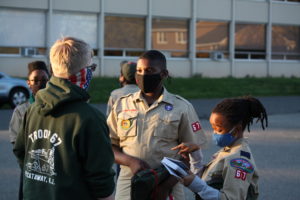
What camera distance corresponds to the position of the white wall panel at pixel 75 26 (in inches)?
1130

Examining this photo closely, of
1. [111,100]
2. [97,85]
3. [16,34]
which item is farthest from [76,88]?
[16,34]

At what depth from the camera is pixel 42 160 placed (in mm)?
3066

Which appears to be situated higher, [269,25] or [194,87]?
[269,25]

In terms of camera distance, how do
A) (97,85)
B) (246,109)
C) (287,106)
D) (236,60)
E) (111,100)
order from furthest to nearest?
(236,60), (97,85), (287,106), (111,100), (246,109)

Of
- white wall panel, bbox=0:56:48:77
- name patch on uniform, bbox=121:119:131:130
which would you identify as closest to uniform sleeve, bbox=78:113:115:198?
name patch on uniform, bbox=121:119:131:130

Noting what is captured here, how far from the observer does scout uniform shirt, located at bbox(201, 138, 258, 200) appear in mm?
3438

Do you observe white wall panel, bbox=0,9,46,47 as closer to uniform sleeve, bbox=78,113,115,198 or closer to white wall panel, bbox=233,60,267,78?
white wall panel, bbox=233,60,267,78

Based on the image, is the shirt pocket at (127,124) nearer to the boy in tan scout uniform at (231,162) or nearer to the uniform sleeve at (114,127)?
the uniform sleeve at (114,127)

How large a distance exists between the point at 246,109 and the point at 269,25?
1296 inches

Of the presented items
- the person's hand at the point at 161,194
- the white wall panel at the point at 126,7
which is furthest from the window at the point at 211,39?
the person's hand at the point at 161,194

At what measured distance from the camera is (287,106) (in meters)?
20.5

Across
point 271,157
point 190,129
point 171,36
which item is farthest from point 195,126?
point 171,36

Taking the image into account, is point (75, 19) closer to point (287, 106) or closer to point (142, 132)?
point (287, 106)

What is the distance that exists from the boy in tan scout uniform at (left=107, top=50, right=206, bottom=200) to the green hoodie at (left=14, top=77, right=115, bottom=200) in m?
1.05
